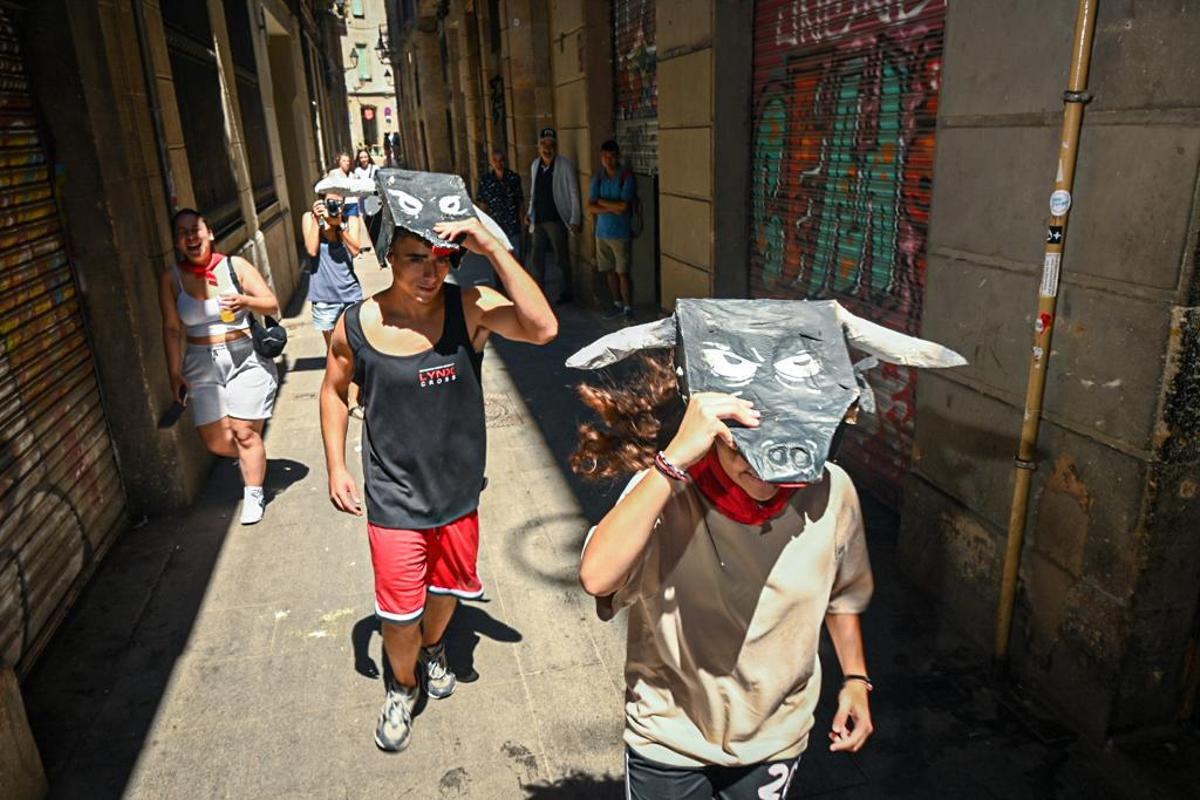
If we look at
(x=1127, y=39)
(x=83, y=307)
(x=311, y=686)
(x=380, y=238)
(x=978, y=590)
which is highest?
(x=1127, y=39)

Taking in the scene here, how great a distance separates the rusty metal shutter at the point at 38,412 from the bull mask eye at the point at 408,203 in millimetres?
2565

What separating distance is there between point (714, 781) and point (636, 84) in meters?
8.88

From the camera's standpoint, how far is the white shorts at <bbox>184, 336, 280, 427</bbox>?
550 centimetres

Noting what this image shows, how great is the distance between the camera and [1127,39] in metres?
2.92

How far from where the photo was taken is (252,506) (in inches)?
226

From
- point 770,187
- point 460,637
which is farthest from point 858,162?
point 460,637

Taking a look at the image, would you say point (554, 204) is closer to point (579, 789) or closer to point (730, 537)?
point (579, 789)

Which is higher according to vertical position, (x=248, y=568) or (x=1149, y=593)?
(x=1149, y=593)

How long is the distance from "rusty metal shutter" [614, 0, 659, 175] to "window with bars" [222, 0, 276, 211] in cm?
504

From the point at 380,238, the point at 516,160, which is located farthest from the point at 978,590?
the point at 516,160

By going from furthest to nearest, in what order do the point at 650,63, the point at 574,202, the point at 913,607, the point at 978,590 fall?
the point at 574,202 → the point at 650,63 → the point at 913,607 → the point at 978,590

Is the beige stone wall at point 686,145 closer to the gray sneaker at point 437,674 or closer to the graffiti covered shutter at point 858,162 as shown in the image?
the graffiti covered shutter at point 858,162

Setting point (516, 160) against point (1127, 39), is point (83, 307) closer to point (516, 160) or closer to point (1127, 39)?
point (1127, 39)

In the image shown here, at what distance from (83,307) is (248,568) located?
194 centimetres
